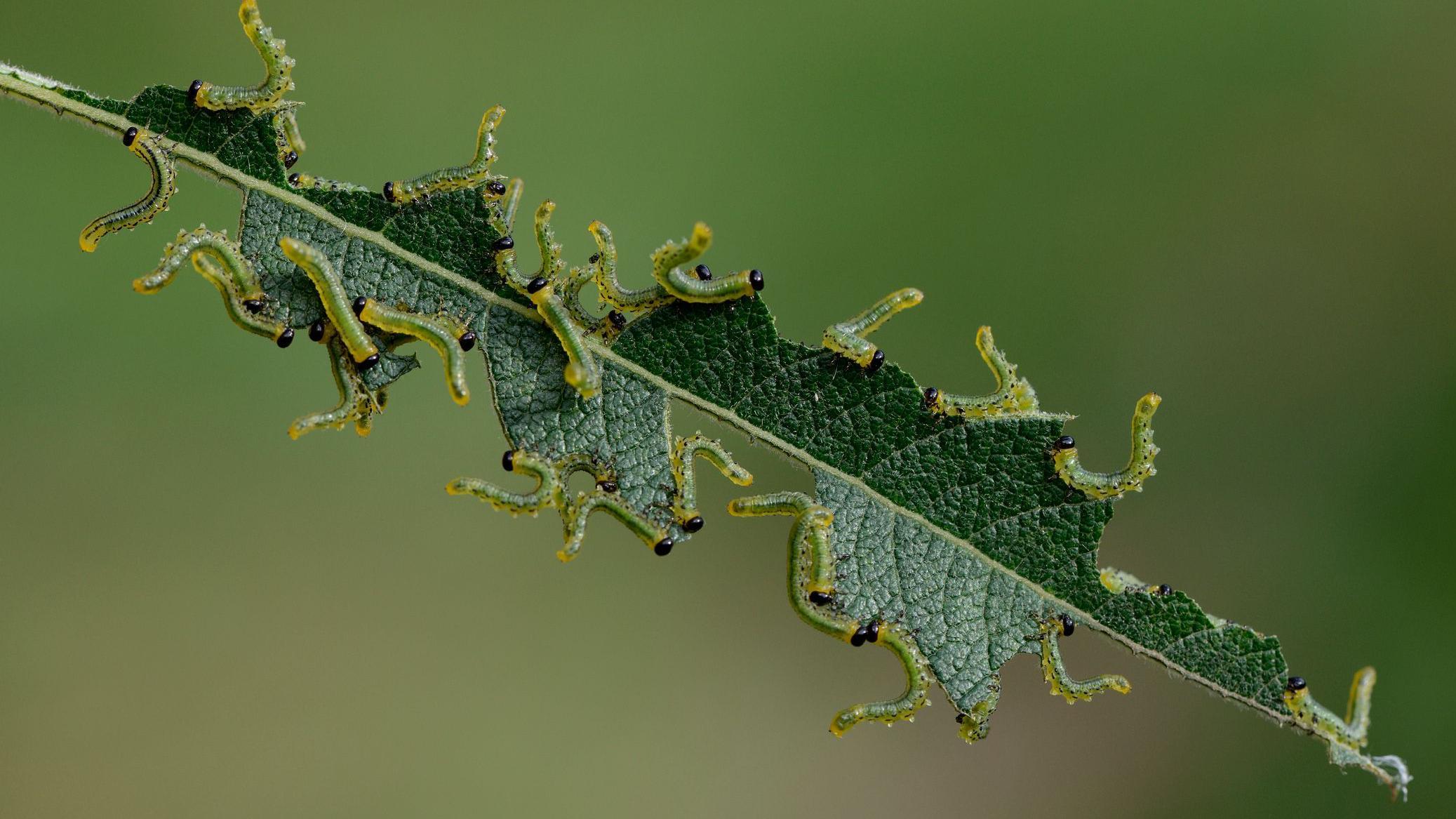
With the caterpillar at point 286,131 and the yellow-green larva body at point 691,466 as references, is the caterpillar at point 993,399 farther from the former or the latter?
the caterpillar at point 286,131

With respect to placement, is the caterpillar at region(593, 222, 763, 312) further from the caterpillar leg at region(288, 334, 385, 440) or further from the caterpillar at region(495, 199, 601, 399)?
the caterpillar leg at region(288, 334, 385, 440)

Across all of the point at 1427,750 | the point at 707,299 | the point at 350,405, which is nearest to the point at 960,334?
the point at 1427,750

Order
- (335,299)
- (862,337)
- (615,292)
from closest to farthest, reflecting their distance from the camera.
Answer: (335,299), (615,292), (862,337)

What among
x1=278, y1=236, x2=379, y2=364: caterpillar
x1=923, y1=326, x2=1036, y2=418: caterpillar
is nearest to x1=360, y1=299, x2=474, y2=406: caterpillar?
x1=278, y1=236, x2=379, y2=364: caterpillar

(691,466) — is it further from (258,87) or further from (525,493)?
(258,87)

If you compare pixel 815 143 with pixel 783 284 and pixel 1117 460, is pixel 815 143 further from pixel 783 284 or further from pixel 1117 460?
pixel 1117 460

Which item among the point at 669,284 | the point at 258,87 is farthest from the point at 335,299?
the point at 669,284
